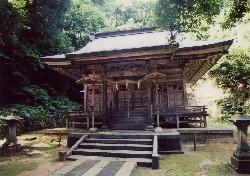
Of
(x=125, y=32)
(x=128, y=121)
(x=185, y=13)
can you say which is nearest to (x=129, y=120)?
(x=128, y=121)

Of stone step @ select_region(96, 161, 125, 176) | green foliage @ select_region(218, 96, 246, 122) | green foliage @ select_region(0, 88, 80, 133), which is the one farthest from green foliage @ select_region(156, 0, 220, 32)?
green foliage @ select_region(218, 96, 246, 122)

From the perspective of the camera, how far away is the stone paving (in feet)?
26.8

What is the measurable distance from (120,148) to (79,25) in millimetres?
24270

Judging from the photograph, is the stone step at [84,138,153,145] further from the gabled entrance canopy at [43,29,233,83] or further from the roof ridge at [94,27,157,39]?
the roof ridge at [94,27,157,39]

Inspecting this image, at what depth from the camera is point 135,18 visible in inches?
1967

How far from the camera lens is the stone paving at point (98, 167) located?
818cm

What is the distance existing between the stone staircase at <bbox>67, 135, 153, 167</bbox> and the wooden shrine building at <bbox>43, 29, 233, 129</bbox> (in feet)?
8.19

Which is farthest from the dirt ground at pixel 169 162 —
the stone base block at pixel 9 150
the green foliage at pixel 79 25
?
A: the green foliage at pixel 79 25

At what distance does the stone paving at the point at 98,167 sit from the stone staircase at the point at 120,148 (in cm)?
46

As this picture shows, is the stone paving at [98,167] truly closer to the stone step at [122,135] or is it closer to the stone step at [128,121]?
the stone step at [122,135]

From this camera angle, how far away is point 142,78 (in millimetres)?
16031

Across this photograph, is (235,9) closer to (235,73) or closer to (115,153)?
(115,153)

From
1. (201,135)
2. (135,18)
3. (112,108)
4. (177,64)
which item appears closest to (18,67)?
(112,108)

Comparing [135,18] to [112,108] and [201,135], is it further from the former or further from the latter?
[201,135]
